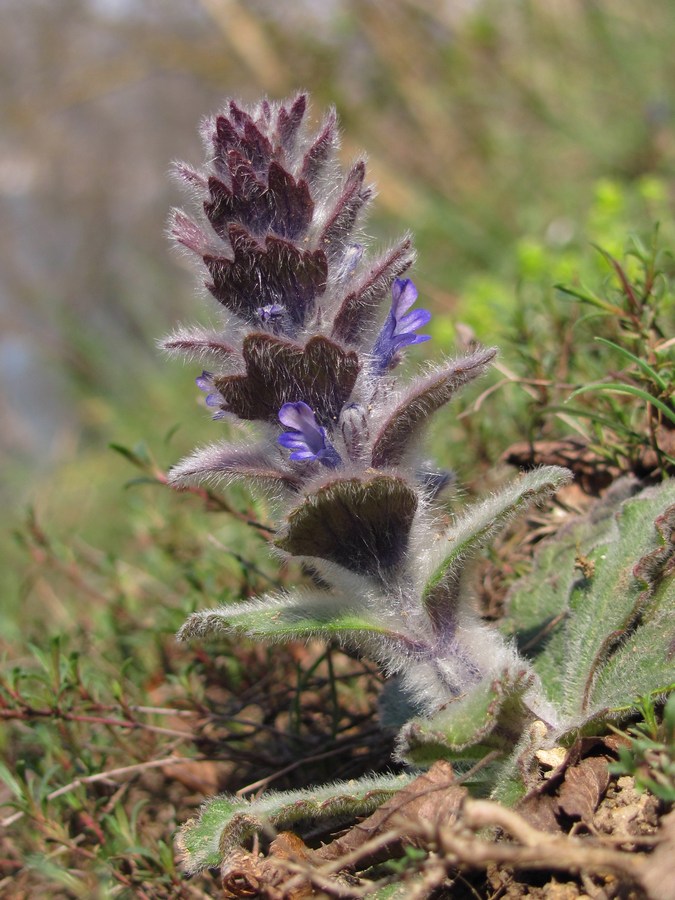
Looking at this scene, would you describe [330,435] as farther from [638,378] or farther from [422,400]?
[638,378]

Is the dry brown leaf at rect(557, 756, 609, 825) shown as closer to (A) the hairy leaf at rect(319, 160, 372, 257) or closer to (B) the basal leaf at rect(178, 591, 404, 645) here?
(B) the basal leaf at rect(178, 591, 404, 645)

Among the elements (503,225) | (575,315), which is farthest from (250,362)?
(503,225)

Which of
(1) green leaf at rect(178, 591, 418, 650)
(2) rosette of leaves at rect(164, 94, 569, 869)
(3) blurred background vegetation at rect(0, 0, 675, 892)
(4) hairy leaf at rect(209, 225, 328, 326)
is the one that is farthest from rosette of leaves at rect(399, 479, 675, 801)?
(4) hairy leaf at rect(209, 225, 328, 326)

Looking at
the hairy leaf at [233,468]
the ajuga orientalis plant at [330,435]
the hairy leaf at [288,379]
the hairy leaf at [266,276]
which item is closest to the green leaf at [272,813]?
the ajuga orientalis plant at [330,435]

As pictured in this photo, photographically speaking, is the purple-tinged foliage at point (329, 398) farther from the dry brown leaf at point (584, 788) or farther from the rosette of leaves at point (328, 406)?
the dry brown leaf at point (584, 788)

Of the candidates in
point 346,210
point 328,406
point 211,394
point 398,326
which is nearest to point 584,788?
point 328,406

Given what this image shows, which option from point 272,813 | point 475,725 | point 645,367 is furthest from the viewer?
point 645,367

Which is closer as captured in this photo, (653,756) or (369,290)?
(653,756)

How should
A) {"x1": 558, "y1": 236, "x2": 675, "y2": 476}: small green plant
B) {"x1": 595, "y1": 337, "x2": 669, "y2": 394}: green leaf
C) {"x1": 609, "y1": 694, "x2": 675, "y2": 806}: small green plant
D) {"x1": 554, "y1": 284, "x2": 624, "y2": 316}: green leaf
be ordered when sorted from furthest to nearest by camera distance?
{"x1": 554, "y1": 284, "x2": 624, "y2": 316}: green leaf → {"x1": 558, "y1": 236, "x2": 675, "y2": 476}: small green plant → {"x1": 595, "y1": 337, "x2": 669, "y2": 394}: green leaf → {"x1": 609, "y1": 694, "x2": 675, "y2": 806}: small green plant
